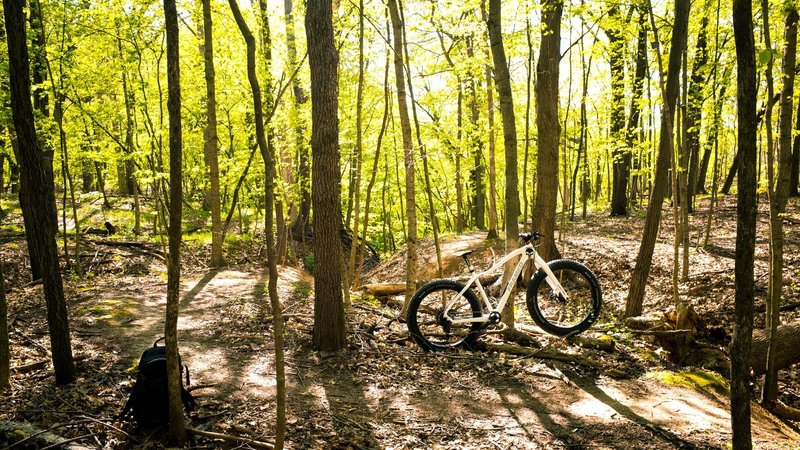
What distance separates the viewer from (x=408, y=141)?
→ 314 inches

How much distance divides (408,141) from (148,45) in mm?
6150

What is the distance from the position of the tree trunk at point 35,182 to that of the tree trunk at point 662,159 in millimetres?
7762

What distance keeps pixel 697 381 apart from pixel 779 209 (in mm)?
2311

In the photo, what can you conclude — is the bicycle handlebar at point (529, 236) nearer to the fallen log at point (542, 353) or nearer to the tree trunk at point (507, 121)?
the tree trunk at point (507, 121)

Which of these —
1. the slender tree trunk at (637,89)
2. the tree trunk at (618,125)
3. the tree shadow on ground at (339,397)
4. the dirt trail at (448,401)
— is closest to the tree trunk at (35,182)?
the dirt trail at (448,401)

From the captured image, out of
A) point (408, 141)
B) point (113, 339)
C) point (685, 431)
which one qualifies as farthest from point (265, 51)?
point (685, 431)

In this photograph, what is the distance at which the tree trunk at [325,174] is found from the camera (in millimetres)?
6070

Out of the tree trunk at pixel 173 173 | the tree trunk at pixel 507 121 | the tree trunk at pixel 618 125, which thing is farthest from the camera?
the tree trunk at pixel 618 125

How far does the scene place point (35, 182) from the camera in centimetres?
453

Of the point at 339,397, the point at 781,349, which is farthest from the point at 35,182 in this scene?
the point at 781,349

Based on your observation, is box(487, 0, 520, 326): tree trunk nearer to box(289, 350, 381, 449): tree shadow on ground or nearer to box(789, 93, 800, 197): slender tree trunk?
box(289, 350, 381, 449): tree shadow on ground

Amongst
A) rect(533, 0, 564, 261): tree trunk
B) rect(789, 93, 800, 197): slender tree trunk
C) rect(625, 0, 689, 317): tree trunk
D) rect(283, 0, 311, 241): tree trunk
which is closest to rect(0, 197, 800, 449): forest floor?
rect(625, 0, 689, 317): tree trunk

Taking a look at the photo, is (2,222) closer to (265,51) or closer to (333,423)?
(265,51)

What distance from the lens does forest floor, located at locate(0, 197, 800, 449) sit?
175 inches
